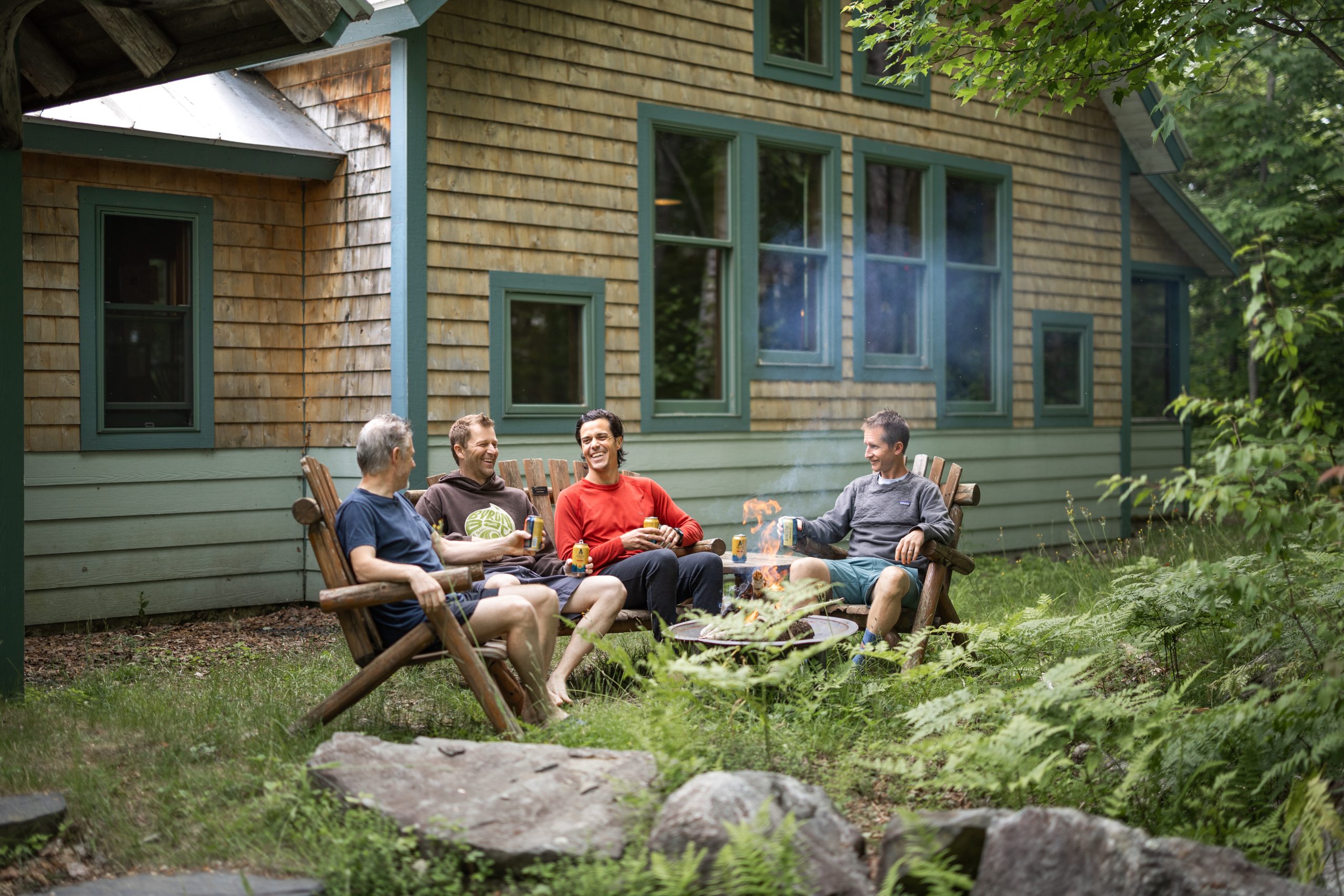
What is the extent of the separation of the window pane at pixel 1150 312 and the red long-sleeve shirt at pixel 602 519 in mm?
10631

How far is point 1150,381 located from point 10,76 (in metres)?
13.2

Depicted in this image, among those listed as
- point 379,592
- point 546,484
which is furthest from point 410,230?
point 379,592

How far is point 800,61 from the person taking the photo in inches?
383

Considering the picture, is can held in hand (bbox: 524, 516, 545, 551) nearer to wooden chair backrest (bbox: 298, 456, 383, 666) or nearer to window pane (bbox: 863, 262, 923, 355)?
wooden chair backrest (bbox: 298, 456, 383, 666)

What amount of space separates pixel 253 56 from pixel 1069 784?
4386 mm

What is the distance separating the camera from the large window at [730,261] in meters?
8.86

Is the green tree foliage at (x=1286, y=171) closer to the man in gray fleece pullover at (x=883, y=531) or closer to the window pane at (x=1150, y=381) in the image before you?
the window pane at (x=1150, y=381)

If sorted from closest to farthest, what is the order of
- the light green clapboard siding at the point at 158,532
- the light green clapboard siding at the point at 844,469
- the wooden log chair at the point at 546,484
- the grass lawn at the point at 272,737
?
the grass lawn at the point at 272,737 → the wooden log chair at the point at 546,484 → the light green clapboard siding at the point at 158,532 → the light green clapboard siding at the point at 844,469

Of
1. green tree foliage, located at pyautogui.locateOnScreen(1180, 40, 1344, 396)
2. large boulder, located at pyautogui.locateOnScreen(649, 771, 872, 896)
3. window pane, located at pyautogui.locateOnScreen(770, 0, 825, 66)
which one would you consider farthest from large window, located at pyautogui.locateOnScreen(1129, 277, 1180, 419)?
large boulder, located at pyautogui.locateOnScreen(649, 771, 872, 896)

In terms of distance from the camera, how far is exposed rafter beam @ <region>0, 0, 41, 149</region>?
481 centimetres

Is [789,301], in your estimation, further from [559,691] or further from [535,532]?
[559,691]

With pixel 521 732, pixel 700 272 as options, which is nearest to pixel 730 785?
pixel 521 732

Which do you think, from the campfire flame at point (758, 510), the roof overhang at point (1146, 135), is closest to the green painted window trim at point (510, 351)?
the campfire flame at point (758, 510)

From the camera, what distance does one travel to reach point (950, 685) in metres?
5.38
